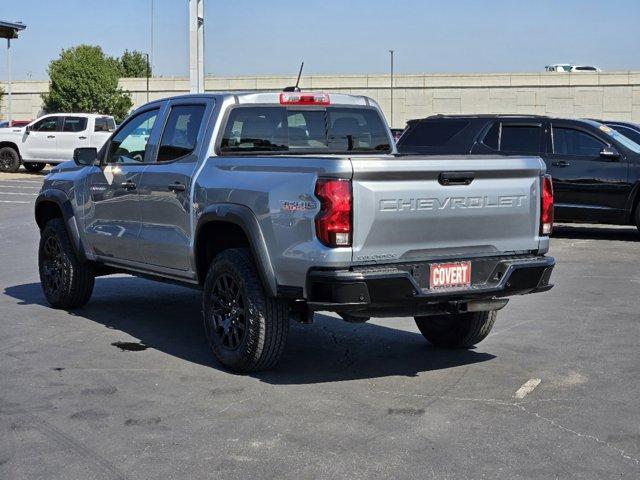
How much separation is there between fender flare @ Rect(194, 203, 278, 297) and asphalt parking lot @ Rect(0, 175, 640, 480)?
0.68 m

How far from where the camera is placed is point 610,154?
15.4 metres

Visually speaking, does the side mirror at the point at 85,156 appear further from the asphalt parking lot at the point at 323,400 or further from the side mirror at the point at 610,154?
the side mirror at the point at 610,154

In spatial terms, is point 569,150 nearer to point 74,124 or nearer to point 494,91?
point 74,124

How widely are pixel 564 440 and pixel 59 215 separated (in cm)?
573

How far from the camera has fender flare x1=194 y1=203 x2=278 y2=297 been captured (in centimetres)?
650

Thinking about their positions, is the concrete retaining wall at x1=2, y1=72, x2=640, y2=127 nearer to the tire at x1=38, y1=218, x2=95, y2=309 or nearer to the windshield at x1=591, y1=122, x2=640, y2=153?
the windshield at x1=591, y1=122, x2=640, y2=153

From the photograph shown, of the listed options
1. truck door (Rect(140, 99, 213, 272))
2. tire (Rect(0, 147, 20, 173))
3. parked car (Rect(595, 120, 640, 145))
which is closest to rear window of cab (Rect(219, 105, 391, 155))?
truck door (Rect(140, 99, 213, 272))

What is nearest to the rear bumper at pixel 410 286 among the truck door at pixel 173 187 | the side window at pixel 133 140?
the truck door at pixel 173 187

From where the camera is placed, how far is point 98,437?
5.43m

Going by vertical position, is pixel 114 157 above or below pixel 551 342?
above

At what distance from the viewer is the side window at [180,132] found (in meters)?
7.68

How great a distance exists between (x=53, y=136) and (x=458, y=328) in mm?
27172

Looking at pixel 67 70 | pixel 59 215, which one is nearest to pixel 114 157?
pixel 59 215

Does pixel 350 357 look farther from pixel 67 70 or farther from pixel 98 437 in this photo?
pixel 67 70
